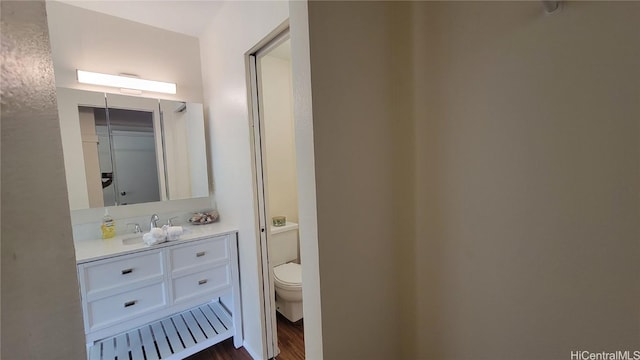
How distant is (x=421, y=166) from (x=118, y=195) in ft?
6.84

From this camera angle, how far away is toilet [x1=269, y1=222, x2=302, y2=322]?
6.34ft

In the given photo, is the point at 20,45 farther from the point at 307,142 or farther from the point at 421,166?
the point at 421,166

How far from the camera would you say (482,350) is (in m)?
0.86

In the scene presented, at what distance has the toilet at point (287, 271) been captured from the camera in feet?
6.34

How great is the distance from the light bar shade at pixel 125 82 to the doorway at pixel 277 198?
0.78 m

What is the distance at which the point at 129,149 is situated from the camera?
6.01ft

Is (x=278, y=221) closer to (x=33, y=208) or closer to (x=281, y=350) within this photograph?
(x=281, y=350)

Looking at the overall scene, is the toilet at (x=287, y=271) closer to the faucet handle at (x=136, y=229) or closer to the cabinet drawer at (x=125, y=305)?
the cabinet drawer at (x=125, y=305)

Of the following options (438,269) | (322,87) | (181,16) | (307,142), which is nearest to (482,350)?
(438,269)

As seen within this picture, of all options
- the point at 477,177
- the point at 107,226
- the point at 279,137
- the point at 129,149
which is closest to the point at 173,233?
the point at 107,226

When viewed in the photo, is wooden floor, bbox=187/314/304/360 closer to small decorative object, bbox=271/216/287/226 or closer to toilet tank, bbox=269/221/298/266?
toilet tank, bbox=269/221/298/266

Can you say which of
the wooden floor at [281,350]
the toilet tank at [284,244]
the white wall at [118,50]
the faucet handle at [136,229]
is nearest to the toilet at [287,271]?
the toilet tank at [284,244]

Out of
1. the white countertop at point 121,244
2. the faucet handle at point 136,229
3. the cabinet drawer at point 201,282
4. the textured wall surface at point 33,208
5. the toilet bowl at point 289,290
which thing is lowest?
the toilet bowl at point 289,290

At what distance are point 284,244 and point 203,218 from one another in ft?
2.41
